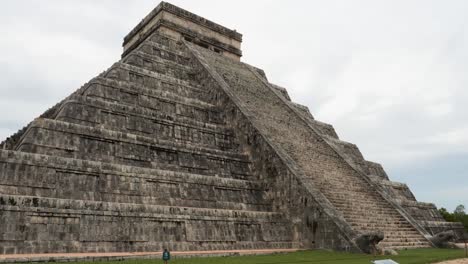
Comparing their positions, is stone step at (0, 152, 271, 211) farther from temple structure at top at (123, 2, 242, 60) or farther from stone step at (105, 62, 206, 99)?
temple structure at top at (123, 2, 242, 60)

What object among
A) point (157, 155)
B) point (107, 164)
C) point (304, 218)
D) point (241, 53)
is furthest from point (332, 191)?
point (241, 53)

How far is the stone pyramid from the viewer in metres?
10.5

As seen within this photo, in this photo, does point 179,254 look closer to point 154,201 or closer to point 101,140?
point 154,201

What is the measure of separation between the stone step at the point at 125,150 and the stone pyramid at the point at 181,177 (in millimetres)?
34

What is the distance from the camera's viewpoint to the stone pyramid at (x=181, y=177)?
413 inches

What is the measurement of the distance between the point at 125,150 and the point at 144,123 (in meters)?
1.77

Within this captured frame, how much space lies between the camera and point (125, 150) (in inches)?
518

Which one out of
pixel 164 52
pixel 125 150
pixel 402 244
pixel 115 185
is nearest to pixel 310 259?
pixel 402 244

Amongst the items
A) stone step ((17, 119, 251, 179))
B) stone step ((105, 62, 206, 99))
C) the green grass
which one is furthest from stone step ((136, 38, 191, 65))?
the green grass

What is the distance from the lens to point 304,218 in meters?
13.8

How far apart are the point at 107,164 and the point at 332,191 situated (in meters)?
7.96

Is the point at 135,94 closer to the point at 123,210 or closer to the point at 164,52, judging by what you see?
the point at 164,52

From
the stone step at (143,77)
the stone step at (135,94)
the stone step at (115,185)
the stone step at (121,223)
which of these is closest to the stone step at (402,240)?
the stone step at (121,223)

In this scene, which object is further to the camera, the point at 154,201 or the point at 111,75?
the point at 111,75
